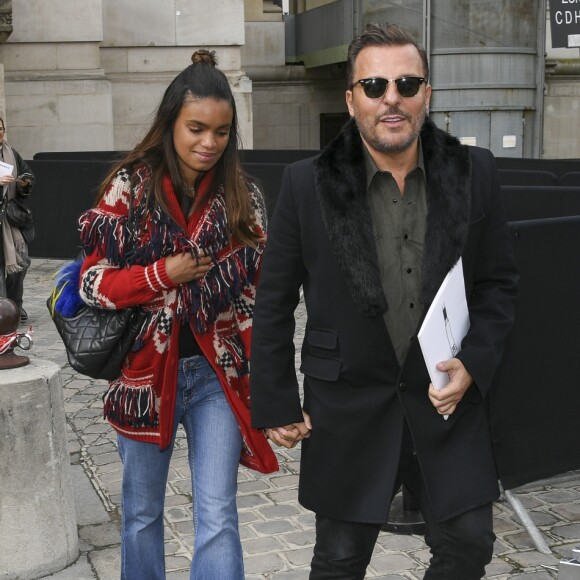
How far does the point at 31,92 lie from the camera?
69.2 ft

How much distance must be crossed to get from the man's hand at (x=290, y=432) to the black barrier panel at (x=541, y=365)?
158cm

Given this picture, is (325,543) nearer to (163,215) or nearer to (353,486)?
(353,486)

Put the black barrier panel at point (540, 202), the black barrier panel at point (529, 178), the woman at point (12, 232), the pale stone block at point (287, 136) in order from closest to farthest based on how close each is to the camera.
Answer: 1. the black barrier panel at point (540, 202)
2. the woman at point (12, 232)
3. the black barrier panel at point (529, 178)
4. the pale stone block at point (287, 136)

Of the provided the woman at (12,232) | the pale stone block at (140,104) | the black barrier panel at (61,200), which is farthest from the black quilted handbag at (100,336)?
the pale stone block at (140,104)

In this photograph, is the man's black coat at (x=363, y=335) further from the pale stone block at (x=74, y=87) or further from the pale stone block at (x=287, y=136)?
the pale stone block at (x=287, y=136)

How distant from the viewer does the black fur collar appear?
11.0 feet

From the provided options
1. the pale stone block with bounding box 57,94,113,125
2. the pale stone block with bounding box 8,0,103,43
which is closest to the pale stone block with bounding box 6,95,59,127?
the pale stone block with bounding box 57,94,113,125

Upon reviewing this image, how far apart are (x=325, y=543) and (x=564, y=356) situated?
203 centimetres

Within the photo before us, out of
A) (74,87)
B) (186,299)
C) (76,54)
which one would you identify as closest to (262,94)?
(76,54)

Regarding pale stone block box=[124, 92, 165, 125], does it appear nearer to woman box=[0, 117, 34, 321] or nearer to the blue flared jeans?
woman box=[0, 117, 34, 321]

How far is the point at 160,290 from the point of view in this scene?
3.74m

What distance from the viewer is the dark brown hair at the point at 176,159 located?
3777mm

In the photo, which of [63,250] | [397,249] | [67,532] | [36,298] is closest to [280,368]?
[397,249]

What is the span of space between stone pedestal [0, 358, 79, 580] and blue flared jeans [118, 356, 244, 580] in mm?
910
